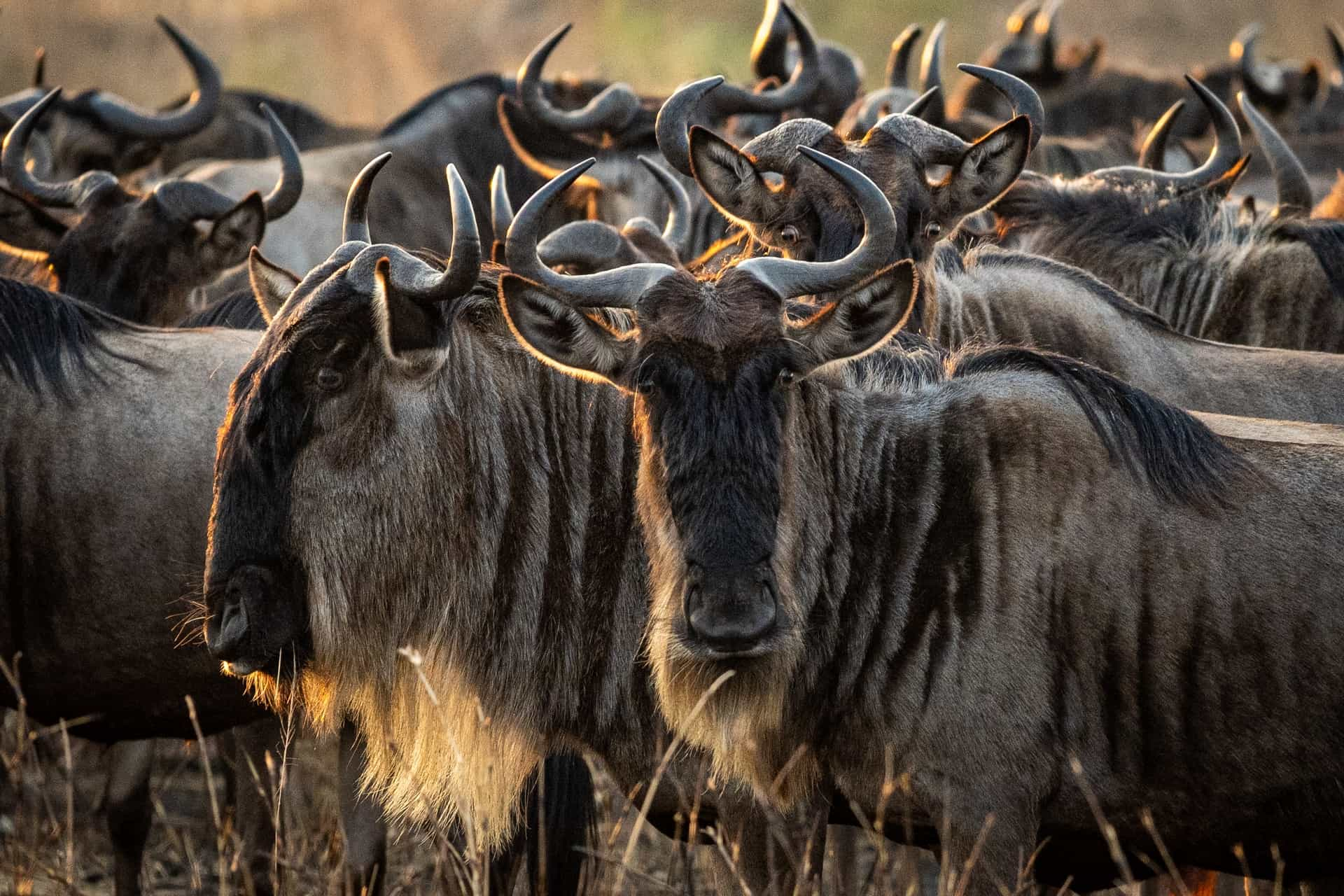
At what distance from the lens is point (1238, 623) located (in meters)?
3.39

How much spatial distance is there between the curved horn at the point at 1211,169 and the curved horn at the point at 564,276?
2.86 metres

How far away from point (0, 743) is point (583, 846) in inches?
102

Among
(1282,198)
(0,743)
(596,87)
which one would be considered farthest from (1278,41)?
(0,743)

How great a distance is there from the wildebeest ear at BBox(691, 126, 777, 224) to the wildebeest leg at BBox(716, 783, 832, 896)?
5.89 ft

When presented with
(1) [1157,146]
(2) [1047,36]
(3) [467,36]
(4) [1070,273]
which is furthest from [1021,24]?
(3) [467,36]

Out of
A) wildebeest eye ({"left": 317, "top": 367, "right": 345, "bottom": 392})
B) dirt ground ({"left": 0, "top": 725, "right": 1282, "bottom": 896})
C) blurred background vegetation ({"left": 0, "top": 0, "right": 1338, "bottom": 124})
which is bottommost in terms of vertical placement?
dirt ground ({"left": 0, "top": 725, "right": 1282, "bottom": 896})

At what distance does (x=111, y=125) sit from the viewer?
893 centimetres

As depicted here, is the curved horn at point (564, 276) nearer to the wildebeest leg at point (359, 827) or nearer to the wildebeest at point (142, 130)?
the wildebeest leg at point (359, 827)

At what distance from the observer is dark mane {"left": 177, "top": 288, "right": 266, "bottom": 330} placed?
17.8ft

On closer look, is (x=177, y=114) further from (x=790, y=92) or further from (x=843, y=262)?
(x=843, y=262)

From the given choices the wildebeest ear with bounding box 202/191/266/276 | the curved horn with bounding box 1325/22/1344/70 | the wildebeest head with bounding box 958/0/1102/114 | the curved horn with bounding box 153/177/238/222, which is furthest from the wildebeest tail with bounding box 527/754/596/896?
the curved horn with bounding box 1325/22/1344/70

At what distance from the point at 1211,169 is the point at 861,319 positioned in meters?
2.93

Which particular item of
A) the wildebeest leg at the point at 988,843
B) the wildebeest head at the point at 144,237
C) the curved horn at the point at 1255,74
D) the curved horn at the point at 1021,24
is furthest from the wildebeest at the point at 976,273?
the curved horn at the point at 1021,24

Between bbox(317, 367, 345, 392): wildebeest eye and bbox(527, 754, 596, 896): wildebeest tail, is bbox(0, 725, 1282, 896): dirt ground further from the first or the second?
bbox(317, 367, 345, 392): wildebeest eye
